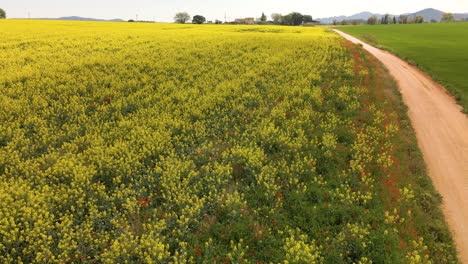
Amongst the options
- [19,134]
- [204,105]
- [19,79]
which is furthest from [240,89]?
[19,79]

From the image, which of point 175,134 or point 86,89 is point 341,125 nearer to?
point 175,134

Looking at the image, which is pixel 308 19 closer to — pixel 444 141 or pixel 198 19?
pixel 198 19

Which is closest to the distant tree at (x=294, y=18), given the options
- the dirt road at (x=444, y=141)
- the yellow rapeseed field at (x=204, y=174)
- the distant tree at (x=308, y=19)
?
the distant tree at (x=308, y=19)

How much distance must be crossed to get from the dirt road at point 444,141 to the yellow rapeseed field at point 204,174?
70 centimetres

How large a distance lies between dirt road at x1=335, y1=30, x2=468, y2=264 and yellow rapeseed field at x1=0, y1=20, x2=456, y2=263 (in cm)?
70

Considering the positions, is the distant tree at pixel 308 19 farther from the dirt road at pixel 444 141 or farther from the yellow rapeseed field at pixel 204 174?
the yellow rapeseed field at pixel 204 174

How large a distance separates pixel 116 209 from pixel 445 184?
12519mm

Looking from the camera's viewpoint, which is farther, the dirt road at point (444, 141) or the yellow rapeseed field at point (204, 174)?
the dirt road at point (444, 141)

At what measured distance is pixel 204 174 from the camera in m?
11.8

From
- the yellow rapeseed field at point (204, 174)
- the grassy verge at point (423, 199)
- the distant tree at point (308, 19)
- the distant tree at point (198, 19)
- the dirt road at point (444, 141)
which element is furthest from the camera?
the distant tree at point (308, 19)

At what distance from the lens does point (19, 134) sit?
14.0 metres

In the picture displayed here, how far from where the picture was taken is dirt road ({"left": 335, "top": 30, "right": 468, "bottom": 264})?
11.2 metres

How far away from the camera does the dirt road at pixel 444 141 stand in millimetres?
11164

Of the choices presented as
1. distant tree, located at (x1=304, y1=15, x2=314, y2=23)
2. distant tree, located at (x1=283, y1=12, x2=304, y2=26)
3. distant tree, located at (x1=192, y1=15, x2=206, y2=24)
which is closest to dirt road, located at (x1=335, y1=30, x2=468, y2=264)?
distant tree, located at (x1=192, y1=15, x2=206, y2=24)
